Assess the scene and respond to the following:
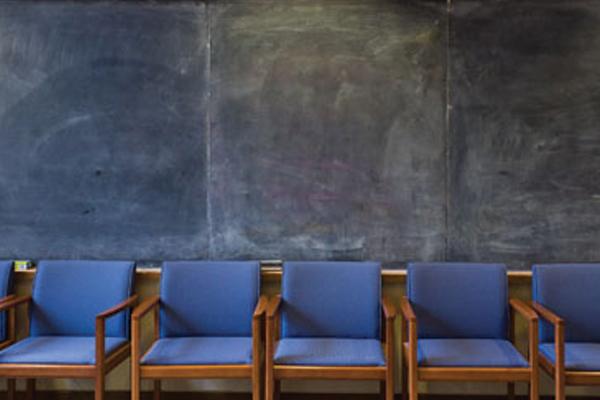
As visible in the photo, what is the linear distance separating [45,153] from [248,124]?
124cm

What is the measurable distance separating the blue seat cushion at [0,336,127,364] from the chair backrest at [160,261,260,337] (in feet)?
1.02

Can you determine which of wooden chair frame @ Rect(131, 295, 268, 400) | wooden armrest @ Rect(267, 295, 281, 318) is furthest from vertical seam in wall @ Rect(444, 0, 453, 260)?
wooden chair frame @ Rect(131, 295, 268, 400)

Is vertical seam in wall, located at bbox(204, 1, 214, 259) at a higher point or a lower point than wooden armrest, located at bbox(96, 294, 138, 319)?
higher

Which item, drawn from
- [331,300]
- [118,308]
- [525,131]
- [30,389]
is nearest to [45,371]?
[118,308]

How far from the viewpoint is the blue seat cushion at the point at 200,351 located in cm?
254

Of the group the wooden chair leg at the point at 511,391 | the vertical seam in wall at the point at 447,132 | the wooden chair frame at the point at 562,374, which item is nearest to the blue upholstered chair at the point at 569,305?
the wooden chair frame at the point at 562,374

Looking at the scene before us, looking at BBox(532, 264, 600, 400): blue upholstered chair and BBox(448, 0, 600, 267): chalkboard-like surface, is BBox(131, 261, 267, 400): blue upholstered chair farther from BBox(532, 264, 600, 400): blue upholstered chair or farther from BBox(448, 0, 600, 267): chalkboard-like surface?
BBox(532, 264, 600, 400): blue upholstered chair

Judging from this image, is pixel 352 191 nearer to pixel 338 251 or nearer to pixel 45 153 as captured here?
pixel 338 251

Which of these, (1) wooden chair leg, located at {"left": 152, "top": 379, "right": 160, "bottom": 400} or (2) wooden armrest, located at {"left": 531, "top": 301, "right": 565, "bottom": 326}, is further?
(1) wooden chair leg, located at {"left": 152, "top": 379, "right": 160, "bottom": 400}

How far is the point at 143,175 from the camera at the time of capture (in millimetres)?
3186

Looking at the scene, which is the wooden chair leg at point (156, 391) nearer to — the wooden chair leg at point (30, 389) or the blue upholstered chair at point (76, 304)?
the blue upholstered chair at point (76, 304)

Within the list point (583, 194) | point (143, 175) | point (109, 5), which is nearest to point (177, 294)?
point (143, 175)

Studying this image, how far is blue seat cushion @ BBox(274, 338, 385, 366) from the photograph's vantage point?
253 centimetres

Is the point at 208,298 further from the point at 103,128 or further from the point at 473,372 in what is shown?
the point at 473,372
